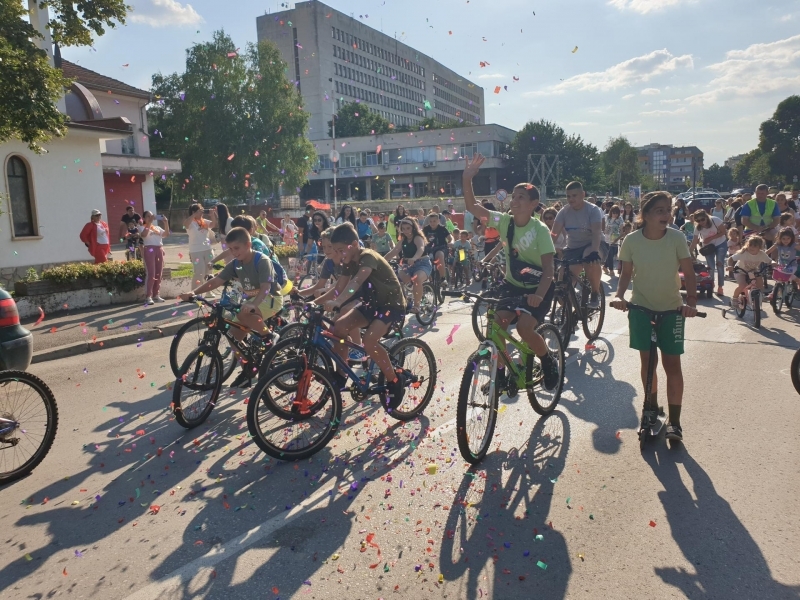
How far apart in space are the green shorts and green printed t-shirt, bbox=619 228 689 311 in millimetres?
105

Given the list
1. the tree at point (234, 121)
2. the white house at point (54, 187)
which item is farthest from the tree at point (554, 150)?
the white house at point (54, 187)

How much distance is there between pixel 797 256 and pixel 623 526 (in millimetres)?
9557

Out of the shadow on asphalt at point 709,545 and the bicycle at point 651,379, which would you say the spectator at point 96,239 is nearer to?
the bicycle at point 651,379

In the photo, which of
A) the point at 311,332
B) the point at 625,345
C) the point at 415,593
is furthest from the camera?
the point at 625,345

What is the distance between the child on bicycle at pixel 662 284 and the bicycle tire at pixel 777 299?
7443mm

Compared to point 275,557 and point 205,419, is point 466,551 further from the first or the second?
point 205,419

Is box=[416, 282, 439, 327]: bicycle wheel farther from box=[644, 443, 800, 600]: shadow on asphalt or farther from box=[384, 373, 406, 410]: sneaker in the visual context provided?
box=[644, 443, 800, 600]: shadow on asphalt

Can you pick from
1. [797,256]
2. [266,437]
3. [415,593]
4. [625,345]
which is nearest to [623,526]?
[415,593]

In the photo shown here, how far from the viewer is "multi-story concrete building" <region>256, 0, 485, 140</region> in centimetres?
9844

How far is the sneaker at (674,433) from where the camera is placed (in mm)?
5205

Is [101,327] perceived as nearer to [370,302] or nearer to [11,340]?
[11,340]

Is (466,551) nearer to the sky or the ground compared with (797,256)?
nearer to the ground

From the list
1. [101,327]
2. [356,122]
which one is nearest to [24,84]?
[101,327]

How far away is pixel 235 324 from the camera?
630 cm
